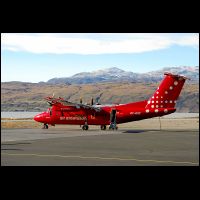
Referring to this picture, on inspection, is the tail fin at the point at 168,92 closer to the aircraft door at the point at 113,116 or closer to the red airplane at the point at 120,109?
the red airplane at the point at 120,109

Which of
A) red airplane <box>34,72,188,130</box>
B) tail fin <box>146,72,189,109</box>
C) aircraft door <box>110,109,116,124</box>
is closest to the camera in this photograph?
red airplane <box>34,72,188,130</box>

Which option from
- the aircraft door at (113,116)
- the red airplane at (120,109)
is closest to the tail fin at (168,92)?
the red airplane at (120,109)

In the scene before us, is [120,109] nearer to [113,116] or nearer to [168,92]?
[113,116]

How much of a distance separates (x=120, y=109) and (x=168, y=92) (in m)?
5.66

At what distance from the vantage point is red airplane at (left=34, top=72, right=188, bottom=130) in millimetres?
46062

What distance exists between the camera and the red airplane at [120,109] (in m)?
46.1

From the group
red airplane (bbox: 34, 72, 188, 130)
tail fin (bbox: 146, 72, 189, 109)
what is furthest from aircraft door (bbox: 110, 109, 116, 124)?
tail fin (bbox: 146, 72, 189, 109)

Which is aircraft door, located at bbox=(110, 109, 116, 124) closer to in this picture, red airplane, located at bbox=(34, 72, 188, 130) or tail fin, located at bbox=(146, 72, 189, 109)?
red airplane, located at bbox=(34, 72, 188, 130)
